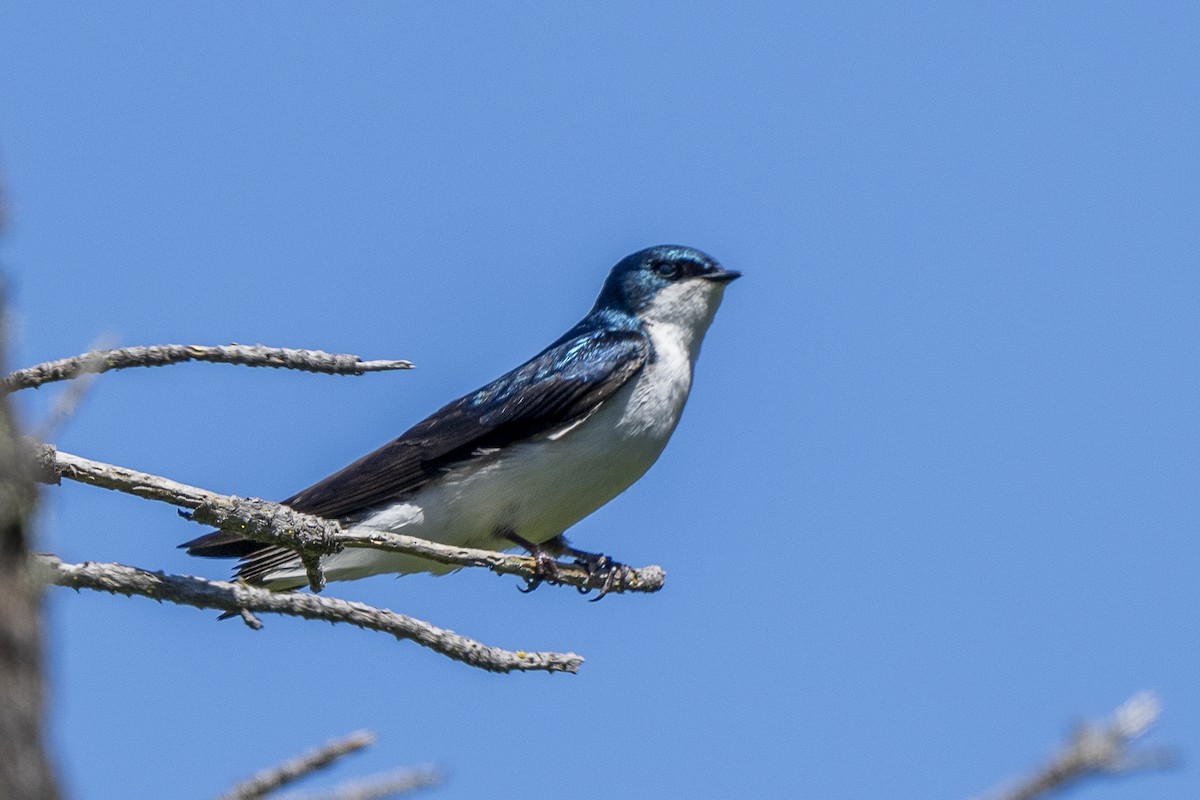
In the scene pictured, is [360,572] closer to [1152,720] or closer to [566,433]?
[566,433]

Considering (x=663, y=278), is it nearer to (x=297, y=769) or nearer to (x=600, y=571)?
(x=600, y=571)

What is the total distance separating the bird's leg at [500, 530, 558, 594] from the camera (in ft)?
20.1

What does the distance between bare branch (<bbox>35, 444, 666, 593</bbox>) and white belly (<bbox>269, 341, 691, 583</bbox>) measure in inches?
88.8

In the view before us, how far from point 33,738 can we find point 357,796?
2.03 feet

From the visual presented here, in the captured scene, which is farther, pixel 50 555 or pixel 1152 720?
pixel 50 555

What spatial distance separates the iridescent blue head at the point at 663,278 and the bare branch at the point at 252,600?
4.41m

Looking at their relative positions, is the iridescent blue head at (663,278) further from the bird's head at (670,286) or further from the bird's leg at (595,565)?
the bird's leg at (595,565)

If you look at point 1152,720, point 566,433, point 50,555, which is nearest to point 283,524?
point 50,555

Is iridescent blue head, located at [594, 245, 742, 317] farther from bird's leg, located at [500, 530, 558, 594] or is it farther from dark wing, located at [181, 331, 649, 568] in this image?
bird's leg, located at [500, 530, 558, 594]

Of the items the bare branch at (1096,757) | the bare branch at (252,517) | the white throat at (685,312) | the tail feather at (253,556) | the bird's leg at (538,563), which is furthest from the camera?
the white throat at (685,312)

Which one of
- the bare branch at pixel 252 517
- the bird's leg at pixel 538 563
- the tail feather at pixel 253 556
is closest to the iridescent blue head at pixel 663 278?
the bird's leg at pixel 538 563

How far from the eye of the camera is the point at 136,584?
13.1 feet

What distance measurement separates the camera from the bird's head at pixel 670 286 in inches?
323

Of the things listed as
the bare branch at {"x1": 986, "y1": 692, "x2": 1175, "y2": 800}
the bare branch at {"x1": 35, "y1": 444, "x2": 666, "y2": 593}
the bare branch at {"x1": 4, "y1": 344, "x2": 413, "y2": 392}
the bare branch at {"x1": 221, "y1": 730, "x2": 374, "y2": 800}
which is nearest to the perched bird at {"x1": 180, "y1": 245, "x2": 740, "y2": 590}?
the bare branch at {"x1": 35, "y1": 444, "x2": 666, "y2": 593}
